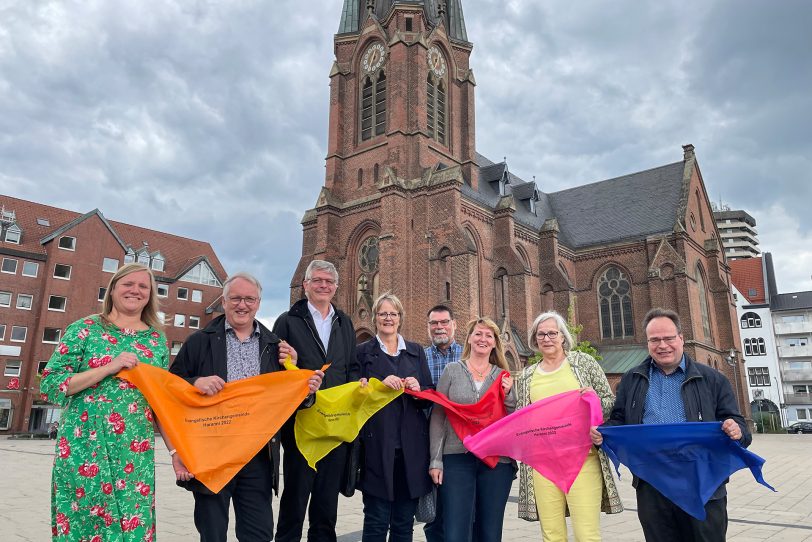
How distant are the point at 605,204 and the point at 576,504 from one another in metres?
38.2

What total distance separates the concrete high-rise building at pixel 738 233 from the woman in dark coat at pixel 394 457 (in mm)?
120484

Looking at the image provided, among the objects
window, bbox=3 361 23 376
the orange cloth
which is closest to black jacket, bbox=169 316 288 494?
the orange cloth

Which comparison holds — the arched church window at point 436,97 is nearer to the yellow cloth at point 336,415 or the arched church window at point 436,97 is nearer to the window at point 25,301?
the yellow cloth at point 336,415

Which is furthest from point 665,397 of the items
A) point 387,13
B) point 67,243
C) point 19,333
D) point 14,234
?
point 14,234

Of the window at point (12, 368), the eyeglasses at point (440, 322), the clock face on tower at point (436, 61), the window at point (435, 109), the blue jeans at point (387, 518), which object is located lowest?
the blue jeans at point (387, 518)

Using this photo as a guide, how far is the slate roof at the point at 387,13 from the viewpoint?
32688mm

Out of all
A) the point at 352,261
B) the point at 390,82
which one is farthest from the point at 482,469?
the point at 390,82

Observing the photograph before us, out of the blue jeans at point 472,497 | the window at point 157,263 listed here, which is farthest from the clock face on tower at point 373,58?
the blue jeans at point 472,497

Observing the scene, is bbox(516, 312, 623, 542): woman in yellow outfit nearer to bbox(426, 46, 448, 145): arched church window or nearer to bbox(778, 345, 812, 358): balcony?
bbox(426, 46, 448, 145): arched church window

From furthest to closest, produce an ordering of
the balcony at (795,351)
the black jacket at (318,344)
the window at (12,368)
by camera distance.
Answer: the balcony at (795,351) < the window at (12,368) < the black jacket at (318,344)

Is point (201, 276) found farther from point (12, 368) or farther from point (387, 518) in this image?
point (387, 518)

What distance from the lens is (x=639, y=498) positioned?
14.2ft

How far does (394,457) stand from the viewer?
15.8 feet

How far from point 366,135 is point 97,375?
2828cm
